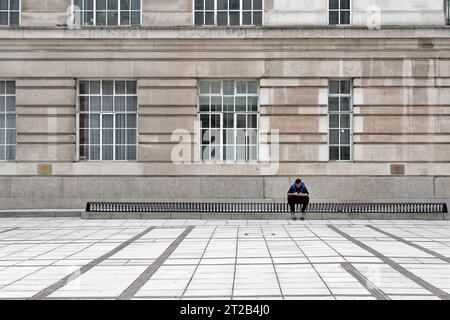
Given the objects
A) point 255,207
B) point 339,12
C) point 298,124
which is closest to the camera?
point 255,207

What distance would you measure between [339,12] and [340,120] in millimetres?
5334

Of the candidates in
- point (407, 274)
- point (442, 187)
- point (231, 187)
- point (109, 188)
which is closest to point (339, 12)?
point (442, 187)

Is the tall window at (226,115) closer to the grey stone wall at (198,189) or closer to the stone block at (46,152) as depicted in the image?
the grey stone wall at (198,189)

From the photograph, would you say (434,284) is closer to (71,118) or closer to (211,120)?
(211,120)

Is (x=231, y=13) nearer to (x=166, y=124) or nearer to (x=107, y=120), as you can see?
(x=166, y=124)

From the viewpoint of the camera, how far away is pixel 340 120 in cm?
2734

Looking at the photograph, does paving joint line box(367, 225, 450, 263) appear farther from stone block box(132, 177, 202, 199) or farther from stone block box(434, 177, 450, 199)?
stone block box(132, 177, 202, 199)

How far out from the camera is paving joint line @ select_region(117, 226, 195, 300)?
29.8 ft

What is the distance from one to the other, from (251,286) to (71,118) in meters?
19.6

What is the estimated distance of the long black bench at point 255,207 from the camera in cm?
2375
